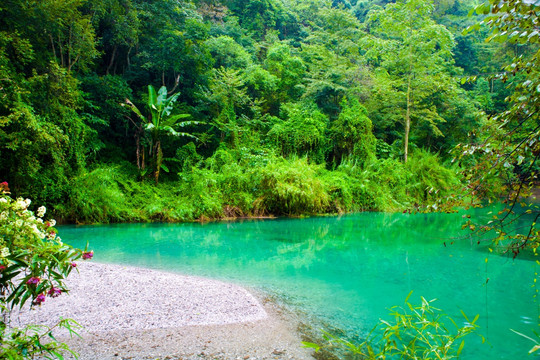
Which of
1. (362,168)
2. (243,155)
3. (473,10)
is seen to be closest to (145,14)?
(243,155)

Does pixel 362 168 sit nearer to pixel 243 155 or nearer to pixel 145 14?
pixel 243 155

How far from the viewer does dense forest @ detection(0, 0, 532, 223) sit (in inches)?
401

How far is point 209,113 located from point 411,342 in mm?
16057

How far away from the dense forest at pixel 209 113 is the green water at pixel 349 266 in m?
1.78

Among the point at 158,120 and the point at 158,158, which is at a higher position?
the point at 158,120

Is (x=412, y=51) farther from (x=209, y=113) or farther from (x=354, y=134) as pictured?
(x=209, y=113)

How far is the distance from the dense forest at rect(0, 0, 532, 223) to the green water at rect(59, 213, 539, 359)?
1.78m

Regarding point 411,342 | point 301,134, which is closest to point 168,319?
point 411,342

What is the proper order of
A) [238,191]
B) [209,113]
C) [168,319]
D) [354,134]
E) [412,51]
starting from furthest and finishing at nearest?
[412,51]
[209,113]
[354,134]
[238,191]
[168,319]

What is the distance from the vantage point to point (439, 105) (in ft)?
61.7

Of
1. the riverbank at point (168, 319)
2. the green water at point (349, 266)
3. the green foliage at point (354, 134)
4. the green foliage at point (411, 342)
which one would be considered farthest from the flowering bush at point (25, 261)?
the green foliage at point (354, 134)

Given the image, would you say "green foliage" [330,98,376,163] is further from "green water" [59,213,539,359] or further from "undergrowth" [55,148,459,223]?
"green water" [59,213,539,359]

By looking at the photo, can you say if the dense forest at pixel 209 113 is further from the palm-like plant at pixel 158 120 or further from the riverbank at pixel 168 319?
the riverbank at pixel 168 319

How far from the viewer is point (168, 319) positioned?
3746 mm
